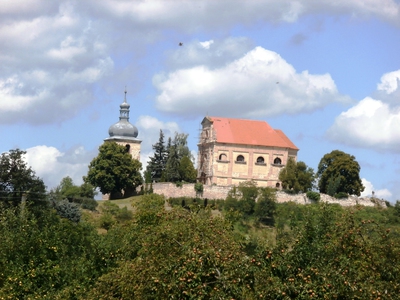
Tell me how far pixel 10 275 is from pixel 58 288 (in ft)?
5.15

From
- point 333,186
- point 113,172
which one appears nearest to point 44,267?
point 113,172

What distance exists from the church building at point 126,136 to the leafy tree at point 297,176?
1555 cm

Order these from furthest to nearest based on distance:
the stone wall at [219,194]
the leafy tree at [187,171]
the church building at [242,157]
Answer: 1. the leafy tree at [187,171]
2. the church building at [242,157]
3. the stone wall at [219,194]

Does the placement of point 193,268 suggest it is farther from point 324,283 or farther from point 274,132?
point 274,132

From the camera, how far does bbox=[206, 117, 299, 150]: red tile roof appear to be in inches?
3110

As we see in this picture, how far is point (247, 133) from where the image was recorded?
80062 mm

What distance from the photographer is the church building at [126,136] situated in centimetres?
8538

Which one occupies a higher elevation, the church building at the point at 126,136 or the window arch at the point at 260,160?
the church building at the point at 126,136

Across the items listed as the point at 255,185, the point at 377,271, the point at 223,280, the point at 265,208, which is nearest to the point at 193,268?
the point at 223,280

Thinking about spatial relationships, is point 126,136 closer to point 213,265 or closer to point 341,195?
point 341,195

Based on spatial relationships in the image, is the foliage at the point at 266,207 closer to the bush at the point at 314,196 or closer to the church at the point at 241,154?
the bush at the point at 314,196

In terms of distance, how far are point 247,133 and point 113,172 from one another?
41.5 feet

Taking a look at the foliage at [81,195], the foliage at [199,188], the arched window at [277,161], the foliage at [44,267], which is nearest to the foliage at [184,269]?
the foliage at [44,267]

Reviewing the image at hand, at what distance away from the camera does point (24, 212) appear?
4184 cm
